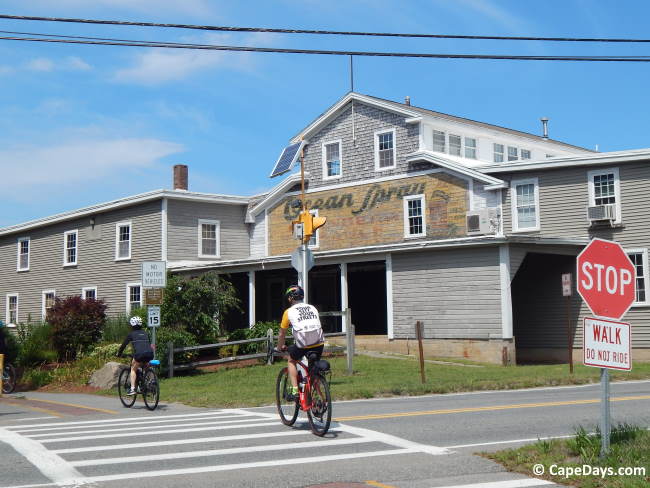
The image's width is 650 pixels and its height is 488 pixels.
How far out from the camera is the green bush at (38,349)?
2622cm

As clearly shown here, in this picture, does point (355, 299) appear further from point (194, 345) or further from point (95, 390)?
point (95, 390)

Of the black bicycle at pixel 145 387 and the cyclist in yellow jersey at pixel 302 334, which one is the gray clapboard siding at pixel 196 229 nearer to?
the black bicycle at pixel 145 387

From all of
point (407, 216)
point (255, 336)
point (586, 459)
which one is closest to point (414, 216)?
point (407, 216)

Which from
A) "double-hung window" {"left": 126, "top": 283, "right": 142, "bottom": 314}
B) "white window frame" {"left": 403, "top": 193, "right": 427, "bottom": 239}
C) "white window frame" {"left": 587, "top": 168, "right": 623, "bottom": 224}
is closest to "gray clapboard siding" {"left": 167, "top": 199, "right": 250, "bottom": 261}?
"double-hung window" {"left": 126, "top": 283, "right": 142, "bottom": 314}

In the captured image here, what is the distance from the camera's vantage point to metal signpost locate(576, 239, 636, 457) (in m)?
7.41

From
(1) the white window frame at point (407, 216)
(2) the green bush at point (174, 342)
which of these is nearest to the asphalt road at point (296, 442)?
(2) the green bush at point (174, 342)

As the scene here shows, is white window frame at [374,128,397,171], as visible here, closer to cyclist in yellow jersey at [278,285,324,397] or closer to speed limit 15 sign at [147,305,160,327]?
speed limit 15 sign at [147,305,160,327]

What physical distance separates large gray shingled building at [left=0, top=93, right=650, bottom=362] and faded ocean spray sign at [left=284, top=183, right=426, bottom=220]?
0.17ft

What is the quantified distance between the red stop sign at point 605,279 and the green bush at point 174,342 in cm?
1586

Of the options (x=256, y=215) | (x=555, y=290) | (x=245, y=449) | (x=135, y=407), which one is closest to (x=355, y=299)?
(x=256, y=215)

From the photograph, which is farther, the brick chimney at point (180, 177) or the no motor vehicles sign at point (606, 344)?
the brick chimney at point (180, 177)

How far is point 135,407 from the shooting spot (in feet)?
51.7

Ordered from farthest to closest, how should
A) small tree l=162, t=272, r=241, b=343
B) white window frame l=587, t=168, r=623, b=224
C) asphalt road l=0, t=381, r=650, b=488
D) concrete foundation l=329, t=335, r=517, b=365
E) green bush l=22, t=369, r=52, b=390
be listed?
white window frame l=587, t=168, r=623, b=224
concrete foundation l=329, t=335, r=517, b=365
small tree l=162, t=272, r=241, b=343
green bush l=22, t=369, r=52, b=390
asphalt road l=0, t=381, r=650, b=488

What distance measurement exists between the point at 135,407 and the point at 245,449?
707cm
